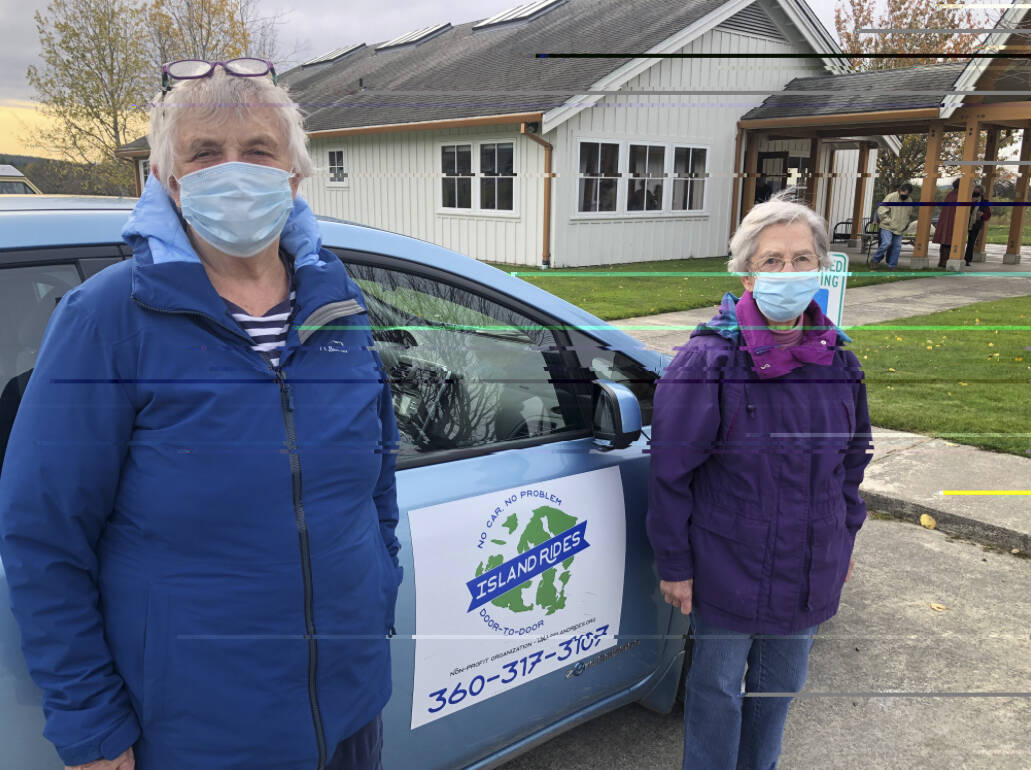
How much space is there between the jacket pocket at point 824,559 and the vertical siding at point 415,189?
88 cm

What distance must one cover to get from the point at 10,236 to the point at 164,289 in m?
0.49

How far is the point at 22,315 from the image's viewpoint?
4.64ft

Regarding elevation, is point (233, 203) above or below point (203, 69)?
below

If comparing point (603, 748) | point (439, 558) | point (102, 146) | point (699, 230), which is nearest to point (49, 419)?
point (102, 146)

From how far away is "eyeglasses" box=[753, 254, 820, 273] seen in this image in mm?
1679

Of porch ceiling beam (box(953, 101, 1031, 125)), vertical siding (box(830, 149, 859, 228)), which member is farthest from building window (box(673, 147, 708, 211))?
porch ceiling beam (box(953, 101, 1031, 125))

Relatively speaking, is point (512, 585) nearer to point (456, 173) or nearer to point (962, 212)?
point (456, 173)

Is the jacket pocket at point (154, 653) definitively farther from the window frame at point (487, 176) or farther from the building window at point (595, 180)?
the building window at point (595, 180)

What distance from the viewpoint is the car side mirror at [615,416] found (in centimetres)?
194

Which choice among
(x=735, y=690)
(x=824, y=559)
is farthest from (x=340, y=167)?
(x=735, y=690)

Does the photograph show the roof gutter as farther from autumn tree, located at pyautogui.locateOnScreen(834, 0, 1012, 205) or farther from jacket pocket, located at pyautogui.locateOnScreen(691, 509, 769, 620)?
jacket pocket, located at pyautogui.locateOnScreen(691, 509, 769, 620)

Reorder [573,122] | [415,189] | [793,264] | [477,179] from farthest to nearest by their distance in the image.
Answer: [793,264] < [415,189] < [477,179] < [573,122]

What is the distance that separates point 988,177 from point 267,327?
38.4 inches

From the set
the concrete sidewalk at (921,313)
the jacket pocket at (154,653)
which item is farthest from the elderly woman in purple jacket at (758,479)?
the jacket pocket at (154,653)
